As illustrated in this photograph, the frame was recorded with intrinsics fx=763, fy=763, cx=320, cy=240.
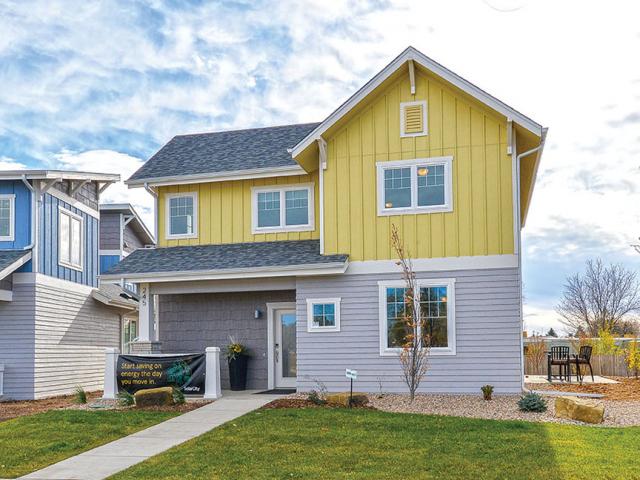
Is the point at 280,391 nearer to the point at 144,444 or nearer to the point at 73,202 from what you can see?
the point at 144,444

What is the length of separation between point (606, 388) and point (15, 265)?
14.2 metres

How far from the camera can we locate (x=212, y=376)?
1567cm

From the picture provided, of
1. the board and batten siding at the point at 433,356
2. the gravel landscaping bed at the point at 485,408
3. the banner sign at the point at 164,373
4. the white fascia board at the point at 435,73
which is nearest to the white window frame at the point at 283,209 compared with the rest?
the white fascia board at the point at 435,73

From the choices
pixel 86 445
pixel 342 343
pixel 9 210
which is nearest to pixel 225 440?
pixel 86 445

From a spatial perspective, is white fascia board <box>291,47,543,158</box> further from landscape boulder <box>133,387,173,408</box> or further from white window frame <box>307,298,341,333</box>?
landscape boulder <box>133,387,173,408</box>

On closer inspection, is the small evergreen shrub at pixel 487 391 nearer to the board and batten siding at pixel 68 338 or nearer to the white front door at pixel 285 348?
the white front door at pixel 285 348

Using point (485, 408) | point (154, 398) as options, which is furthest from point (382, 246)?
point (154, 398)

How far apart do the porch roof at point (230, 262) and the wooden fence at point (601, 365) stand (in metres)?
9.94

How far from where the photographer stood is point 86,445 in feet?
36.1

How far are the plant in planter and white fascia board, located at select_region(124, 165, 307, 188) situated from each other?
389 cm

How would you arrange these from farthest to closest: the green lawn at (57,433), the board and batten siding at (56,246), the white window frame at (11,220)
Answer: the board and batten siding at (56,246)
the white window frame at (11,220)
the green lawn at (57,433)

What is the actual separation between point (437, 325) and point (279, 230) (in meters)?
4.50

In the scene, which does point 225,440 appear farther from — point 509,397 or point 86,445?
Answer: point 509,397

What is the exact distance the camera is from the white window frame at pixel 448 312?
15102 mm
